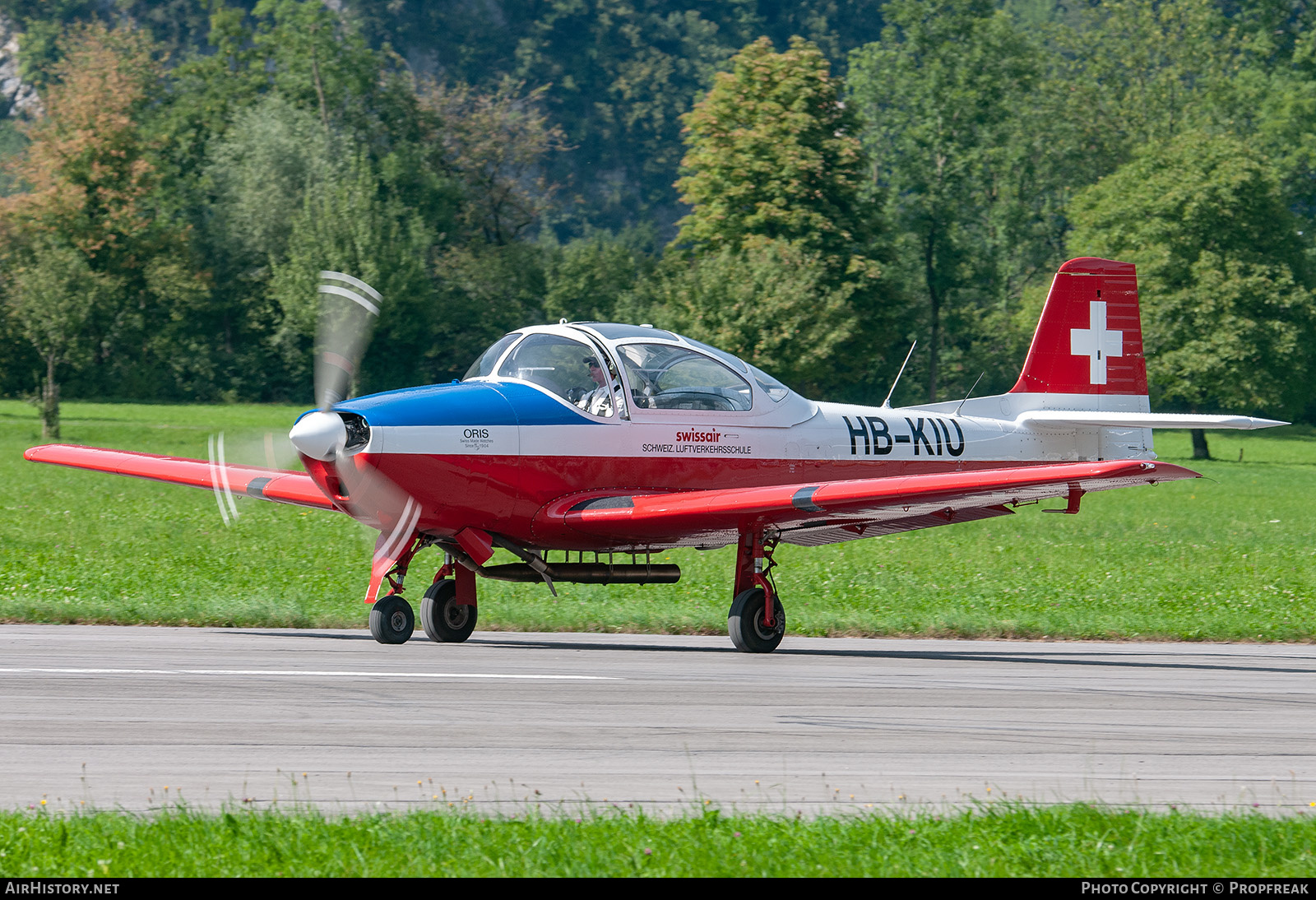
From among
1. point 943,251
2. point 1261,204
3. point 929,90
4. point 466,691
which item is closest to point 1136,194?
point 1261,204

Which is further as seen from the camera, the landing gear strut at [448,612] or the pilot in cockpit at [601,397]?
the landing gear strut at [448,612]

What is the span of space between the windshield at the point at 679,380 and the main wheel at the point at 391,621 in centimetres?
278

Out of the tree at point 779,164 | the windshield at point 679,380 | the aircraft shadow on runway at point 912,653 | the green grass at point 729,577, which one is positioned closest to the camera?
the aircraft shadow on runway at point 912,653

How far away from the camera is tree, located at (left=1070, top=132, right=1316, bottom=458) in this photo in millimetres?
60375

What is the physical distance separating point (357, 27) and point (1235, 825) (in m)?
124

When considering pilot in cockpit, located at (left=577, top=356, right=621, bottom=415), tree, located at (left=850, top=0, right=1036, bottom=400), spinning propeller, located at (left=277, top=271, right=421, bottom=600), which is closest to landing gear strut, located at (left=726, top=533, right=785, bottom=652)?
pilot in cockpit, located at (left=577, top=356, right=621, bottom=415)

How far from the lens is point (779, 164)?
56.5 metres

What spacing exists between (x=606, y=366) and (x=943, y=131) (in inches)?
2650

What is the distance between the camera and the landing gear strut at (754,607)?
42.6 feet

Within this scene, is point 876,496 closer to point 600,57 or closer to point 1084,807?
point 1084,807

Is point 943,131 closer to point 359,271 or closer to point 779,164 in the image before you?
point 779,164

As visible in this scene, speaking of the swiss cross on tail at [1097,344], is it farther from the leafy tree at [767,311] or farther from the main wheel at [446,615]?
the leafy tree at [767,311]

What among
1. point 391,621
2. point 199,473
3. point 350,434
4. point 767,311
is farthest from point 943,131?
point 350,434

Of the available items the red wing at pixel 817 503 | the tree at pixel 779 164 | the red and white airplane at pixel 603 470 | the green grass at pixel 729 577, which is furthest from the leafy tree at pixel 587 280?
the red wing at pixel 817 503
